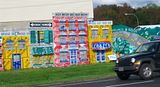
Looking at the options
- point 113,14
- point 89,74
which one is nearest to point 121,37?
point 89,74

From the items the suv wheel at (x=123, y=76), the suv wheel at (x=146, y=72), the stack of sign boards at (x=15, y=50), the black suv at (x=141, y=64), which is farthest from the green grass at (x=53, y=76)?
the stack of sign boards at (x=15, y=50)

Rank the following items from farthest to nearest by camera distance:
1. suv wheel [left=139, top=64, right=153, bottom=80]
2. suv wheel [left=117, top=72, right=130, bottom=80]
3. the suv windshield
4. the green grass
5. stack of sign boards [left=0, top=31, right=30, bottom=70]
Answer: stack of sign boards [left=0, top=31, right=30, bottom=70], the green grass, the suv windshield, suv wheel [left=117, top=72, right=130, bottom=80], suv wheel [left=139, top=64, right=153, bottom=80]

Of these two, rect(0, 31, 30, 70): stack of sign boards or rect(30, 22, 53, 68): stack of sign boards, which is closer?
rect(0, 31, 30, 70): stack of sign boards

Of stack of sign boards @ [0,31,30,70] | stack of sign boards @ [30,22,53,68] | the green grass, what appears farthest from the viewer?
stack of sign boards @ [30,22,53,68]

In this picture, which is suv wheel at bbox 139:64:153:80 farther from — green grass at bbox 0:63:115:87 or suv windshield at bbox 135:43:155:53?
green grass at bbox 0:63:115:87

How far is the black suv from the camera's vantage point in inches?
844

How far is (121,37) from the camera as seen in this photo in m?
38.6

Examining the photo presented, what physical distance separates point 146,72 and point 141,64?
0.42 meters

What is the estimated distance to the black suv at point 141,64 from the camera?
2144 centimetres

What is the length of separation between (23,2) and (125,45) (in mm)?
54714

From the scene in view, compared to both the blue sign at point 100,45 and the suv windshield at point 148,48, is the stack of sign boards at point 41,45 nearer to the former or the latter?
the blue sign at point 100,45

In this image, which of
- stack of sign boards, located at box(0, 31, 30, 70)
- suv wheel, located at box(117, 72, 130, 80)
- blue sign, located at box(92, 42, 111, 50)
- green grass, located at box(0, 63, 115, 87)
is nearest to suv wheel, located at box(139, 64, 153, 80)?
suv wheel, located at box(117, 72, 130, 80)

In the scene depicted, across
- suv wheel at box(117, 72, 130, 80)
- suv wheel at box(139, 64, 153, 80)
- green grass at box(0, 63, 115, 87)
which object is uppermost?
suv wheel at box(139, 64, 153, 80)

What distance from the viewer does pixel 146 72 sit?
21531mm
